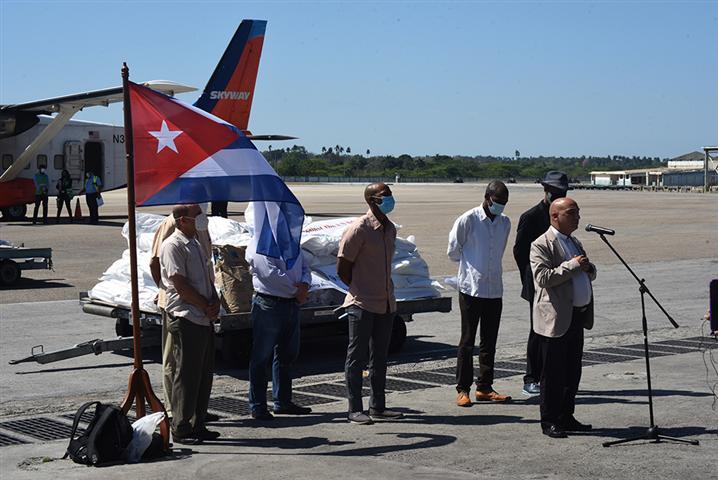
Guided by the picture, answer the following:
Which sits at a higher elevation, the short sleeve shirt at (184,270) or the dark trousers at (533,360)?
the short sleeve shirt at (184,270)

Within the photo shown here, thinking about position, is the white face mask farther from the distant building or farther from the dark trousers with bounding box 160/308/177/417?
the distant building

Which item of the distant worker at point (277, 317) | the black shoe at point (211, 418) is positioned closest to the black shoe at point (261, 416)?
the distant worker at point (277, 317)

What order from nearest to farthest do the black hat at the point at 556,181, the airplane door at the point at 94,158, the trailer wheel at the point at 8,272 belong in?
the black hat at the point at 556,181
the trailer wheel at the point at 8,272
the airplane door at the point at 94,158

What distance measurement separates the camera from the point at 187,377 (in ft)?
27.5

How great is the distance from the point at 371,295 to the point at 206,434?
1819 millimetres

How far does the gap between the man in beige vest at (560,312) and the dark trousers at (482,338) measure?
1.19m

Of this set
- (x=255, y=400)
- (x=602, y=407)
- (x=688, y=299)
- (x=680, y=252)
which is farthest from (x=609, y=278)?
(x=255, y=400)

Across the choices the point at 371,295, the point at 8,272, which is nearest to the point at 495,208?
the point at 371,295

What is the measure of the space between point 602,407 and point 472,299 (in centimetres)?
149

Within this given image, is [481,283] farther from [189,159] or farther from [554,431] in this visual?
[189,159]

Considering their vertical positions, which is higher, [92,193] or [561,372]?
[92,193]

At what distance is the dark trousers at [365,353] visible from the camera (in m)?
9.16

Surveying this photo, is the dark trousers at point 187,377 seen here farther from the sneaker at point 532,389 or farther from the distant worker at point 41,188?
the distant worker at point 41,188

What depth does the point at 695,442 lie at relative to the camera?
816 centimetres
